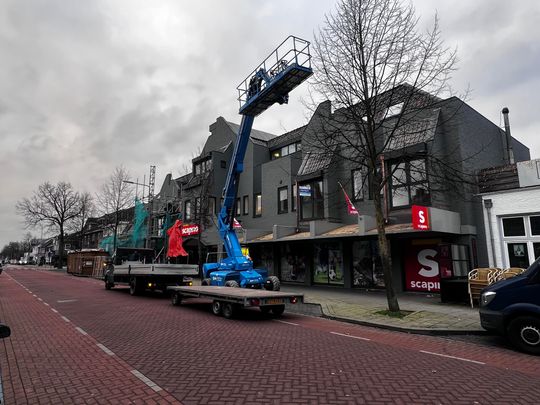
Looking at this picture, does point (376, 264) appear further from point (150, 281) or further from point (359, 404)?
point (359, 404)

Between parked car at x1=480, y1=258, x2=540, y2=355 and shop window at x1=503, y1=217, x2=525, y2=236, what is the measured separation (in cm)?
847

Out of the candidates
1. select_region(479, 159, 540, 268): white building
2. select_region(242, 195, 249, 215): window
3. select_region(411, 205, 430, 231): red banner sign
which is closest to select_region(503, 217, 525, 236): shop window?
select_region(479, 159, 540, 268): white building

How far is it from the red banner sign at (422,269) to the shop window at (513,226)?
280cm

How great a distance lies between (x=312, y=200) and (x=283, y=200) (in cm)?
340

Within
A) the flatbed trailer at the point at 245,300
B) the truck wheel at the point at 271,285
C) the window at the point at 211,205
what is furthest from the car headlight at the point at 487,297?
the window at the point at 211,205

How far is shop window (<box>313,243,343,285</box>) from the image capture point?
803 inches

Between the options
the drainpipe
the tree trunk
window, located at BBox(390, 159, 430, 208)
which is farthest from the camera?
window, located at BBox(390, 159, 430, 208)

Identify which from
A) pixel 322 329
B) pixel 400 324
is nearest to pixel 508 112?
pixel 400 324

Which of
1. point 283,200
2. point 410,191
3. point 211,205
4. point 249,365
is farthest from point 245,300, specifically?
point 211,205

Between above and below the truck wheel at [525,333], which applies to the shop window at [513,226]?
above

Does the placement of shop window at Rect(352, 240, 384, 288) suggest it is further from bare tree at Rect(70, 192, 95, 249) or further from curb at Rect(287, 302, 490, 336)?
bare tree at Rect(70, 192, 95, 249)

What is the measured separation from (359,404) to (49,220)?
191 feet

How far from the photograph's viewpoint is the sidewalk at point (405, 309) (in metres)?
9.75

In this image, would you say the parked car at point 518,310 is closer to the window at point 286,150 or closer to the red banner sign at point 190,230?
the window at point 286,150
